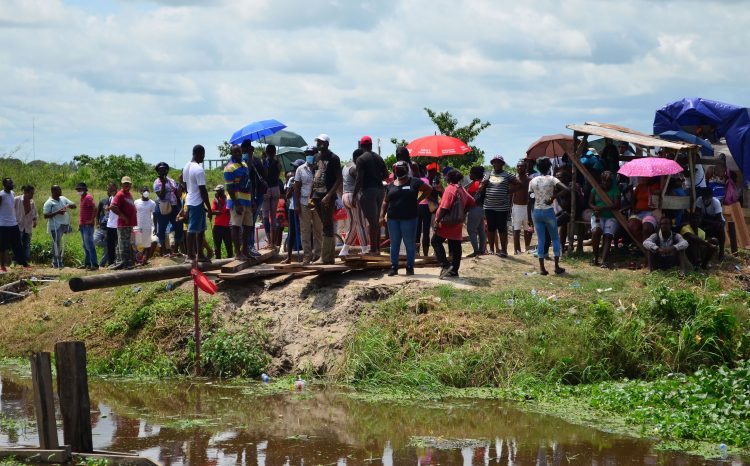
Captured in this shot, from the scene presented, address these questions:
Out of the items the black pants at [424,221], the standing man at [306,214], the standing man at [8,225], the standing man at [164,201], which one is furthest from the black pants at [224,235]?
the standing man at [8,225]

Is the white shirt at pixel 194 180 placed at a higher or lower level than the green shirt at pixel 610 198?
higher

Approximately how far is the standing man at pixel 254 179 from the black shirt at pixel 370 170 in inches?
88.4

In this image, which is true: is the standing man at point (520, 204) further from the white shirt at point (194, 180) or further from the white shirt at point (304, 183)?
the white shirt at point (194, 180)

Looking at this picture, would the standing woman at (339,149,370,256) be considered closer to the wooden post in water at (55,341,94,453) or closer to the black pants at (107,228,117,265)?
the black pants at (107,228,117,265)

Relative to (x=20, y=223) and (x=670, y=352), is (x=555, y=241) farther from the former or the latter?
(x=20, y=223)

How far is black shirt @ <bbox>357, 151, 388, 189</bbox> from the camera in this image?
576 inches

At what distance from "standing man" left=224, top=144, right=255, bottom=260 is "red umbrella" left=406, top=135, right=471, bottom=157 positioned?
3755 mm

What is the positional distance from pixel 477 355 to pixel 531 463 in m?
3.35

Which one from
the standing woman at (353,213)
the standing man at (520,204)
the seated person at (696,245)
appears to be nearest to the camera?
the standing woman at (353,213)

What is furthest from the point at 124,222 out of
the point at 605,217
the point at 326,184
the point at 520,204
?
the point at 605,217

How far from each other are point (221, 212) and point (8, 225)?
4.54 meters

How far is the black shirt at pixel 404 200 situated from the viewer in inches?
563

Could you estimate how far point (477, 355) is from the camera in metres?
12.9

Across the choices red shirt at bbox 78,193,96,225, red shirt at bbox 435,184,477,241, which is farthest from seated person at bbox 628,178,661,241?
red shirt at bbox 78,193,96,225
